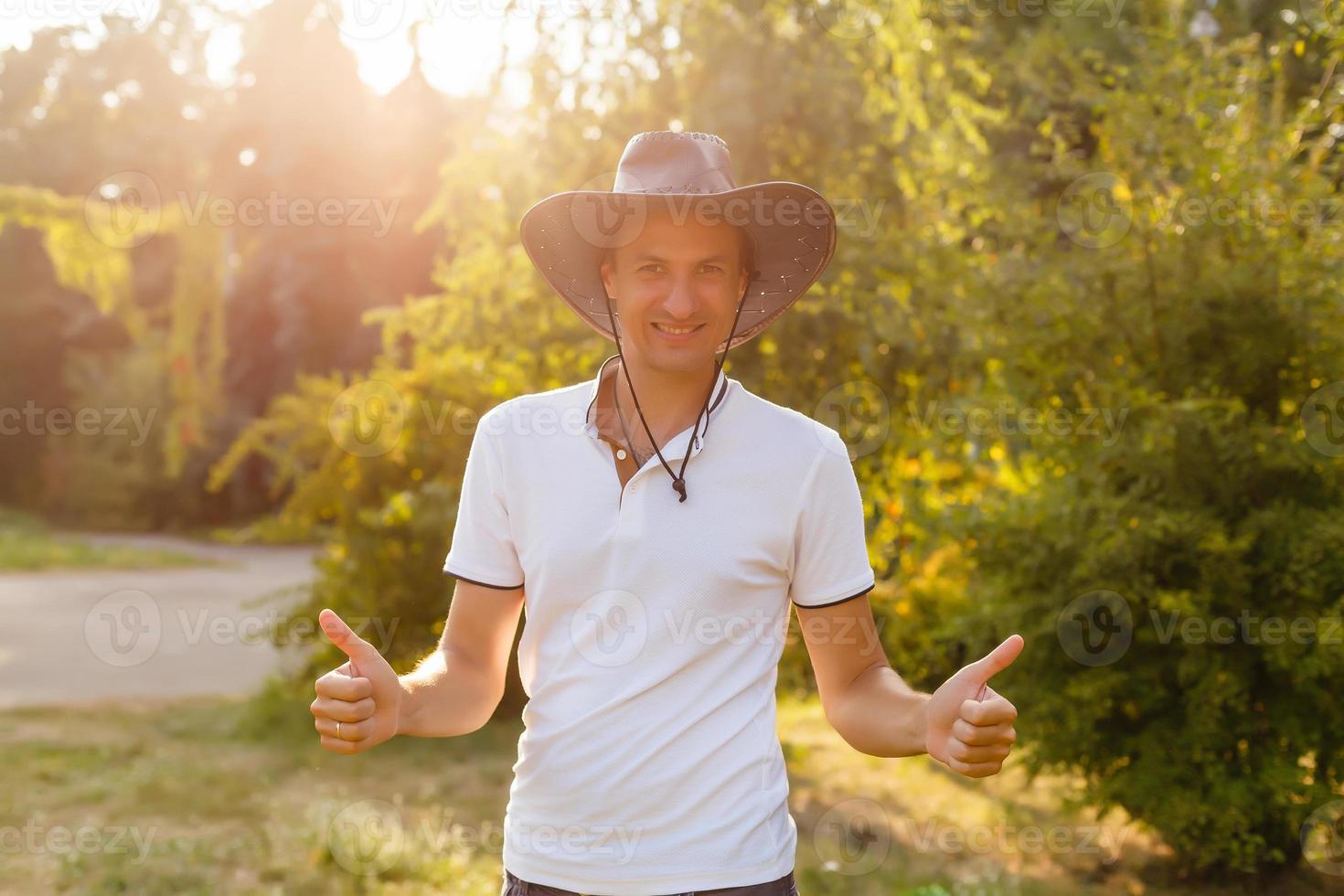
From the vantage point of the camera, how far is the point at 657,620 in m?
2.03

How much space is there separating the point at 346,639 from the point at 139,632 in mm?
13846

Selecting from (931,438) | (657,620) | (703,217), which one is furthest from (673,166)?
(931,438)

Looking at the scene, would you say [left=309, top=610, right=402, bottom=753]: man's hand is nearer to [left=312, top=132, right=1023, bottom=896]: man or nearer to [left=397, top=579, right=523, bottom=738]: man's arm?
[left=312, top=132, right=1023, bottom=896]: man

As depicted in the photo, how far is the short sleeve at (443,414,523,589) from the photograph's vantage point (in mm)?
2236

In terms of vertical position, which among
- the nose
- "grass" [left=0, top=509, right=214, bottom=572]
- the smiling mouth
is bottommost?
"grass" [left=0, top=509, right=214, bottom=572]

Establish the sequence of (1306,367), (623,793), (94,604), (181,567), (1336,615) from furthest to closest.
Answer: (181,567), (94,604), (1306,367), (1336,615), (623,793)

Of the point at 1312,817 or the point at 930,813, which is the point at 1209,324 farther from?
the point at 930,813

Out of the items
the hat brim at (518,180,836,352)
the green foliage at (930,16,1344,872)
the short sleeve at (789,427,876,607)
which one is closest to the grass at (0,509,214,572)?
the green foliage at (930,16,1344,872)

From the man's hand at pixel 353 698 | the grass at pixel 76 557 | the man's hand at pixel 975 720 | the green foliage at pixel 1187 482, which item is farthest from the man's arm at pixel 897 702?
the grass at pixel 76 557

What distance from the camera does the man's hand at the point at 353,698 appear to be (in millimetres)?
1887

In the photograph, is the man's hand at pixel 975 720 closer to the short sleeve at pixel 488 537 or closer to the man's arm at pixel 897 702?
the man's arm at pixel 897 702

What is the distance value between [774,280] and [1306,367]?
11.1ft

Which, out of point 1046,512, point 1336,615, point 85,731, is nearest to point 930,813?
point 1046,512

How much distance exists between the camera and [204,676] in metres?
11.5
